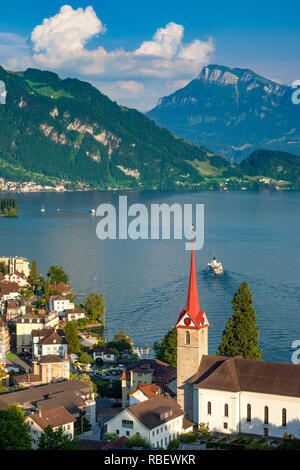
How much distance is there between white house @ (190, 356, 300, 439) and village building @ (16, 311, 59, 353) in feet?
97.7

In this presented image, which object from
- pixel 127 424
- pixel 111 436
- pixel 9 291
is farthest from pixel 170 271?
pixel 111 436

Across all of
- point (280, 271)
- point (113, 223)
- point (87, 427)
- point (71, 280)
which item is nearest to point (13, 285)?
point (71, 280)

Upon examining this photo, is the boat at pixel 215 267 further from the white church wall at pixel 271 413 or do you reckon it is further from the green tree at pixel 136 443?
the green tree at pixel 136 443

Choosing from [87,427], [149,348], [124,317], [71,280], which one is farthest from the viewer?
[71,280]

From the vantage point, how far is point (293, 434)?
41938 mm

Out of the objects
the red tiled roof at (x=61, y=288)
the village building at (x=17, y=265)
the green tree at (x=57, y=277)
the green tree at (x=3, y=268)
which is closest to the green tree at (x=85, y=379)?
the red tiled roof at (x=61, y=288)

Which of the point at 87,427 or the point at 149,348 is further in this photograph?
the point at 149,348

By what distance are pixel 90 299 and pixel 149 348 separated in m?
17.1

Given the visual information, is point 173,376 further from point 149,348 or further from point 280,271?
point 280,271

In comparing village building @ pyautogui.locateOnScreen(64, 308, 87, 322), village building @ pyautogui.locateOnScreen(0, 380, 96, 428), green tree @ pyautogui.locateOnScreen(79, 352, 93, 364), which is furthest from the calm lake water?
village building @ pyautogui.locateOnScreen(0, 380, 96, 428)

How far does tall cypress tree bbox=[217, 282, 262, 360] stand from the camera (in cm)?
5253

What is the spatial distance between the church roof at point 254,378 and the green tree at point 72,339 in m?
24.2

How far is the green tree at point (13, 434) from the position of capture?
36.4m
